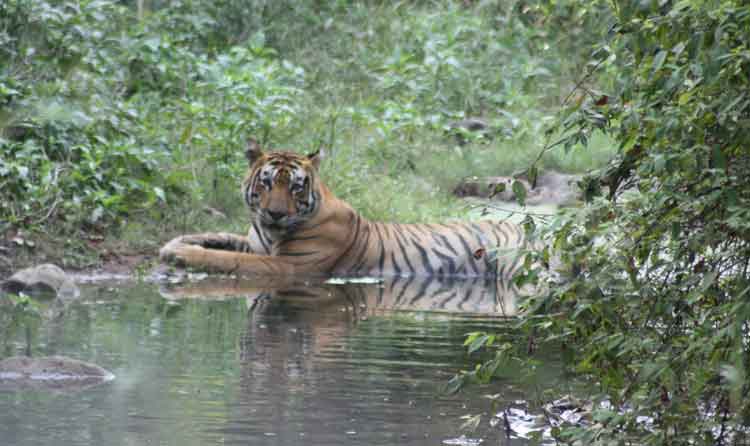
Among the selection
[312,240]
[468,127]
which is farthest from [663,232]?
[468,127]

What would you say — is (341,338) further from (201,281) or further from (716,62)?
(716,62)

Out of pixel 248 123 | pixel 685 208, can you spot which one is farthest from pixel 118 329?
pixel 248 123

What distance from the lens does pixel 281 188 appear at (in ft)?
33.4

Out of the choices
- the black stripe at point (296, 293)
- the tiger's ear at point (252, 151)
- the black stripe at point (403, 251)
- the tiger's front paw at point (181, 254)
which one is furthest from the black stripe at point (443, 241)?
the tiger's front paw at point (181, 254)

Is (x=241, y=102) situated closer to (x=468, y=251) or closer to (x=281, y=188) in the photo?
(x=281, y=188)

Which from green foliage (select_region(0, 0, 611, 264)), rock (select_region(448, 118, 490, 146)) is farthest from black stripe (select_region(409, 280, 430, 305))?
rock (select_region(448, 118, 490, 146))

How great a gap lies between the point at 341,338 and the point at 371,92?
883 cm

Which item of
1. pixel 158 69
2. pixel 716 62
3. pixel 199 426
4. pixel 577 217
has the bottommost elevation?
pixel 199 426

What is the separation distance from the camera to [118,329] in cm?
686

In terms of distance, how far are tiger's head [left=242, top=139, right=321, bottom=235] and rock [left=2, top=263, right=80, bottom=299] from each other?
212 cm

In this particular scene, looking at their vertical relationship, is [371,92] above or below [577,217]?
above

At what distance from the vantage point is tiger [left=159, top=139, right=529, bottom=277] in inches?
395

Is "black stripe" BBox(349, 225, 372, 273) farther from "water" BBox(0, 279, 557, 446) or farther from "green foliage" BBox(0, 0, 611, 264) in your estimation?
"water" BBox(0, 279, 557, 446)

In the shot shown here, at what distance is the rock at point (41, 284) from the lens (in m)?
8.20
